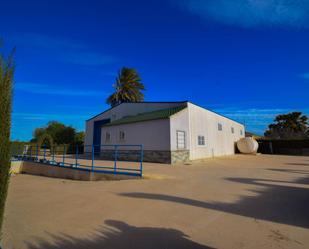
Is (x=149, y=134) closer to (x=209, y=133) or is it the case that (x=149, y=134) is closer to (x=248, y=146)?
(x=209, y=133)

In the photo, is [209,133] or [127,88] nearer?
[209,133]

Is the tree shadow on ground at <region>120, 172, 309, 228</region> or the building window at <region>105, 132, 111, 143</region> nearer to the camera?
the tree shadow on ground at <region>120, 172, 309, 228</region>

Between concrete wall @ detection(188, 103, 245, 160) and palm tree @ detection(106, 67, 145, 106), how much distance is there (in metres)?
18.6

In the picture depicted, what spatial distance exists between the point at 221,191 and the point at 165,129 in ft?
26.4

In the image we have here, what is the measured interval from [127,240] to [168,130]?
1059cm

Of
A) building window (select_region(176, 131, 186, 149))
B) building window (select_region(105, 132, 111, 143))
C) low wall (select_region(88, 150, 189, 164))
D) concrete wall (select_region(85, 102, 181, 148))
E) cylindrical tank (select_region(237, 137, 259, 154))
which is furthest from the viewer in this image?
cylindrical tank (select_region(237, 137, 259, 154))

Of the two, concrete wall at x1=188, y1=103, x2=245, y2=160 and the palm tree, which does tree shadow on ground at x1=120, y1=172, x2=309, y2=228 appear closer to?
concrete wall at x1=188, y1=103, x2=245, y2=160

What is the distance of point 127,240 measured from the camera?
2.88 m

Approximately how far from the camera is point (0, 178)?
245 centimetres

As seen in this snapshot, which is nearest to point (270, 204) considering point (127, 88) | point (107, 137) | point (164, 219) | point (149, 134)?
point (164, 219)

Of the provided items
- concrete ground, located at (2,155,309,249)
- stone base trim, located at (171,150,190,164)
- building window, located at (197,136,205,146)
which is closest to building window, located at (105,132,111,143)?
stone base trim, located at (171,150,190,164)

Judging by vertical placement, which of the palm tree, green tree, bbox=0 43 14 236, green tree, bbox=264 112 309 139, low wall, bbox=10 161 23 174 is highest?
the palm tree

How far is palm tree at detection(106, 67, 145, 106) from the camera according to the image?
34.8 m

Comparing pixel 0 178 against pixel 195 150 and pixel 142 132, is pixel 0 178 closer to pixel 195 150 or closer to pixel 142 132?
pixel 142 132
